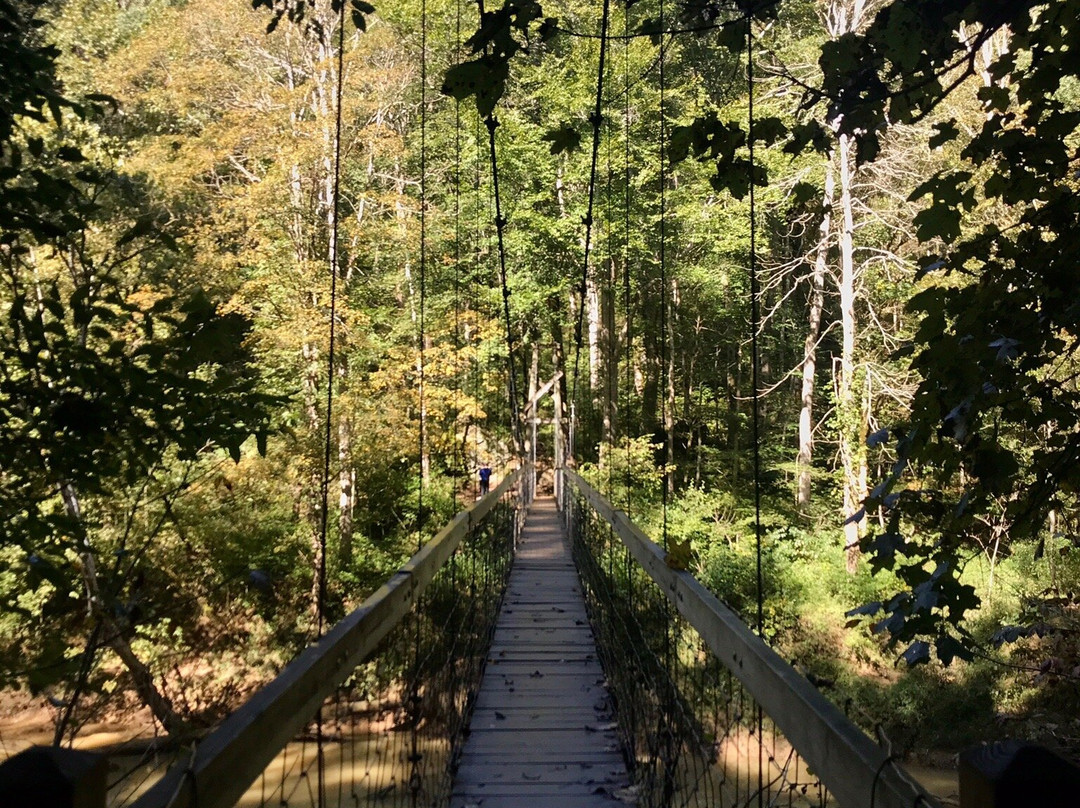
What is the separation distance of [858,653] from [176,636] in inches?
339

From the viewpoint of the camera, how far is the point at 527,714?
142 inches

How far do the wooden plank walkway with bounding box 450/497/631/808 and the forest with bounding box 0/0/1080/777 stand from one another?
834mm

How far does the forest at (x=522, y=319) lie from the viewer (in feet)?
6.81

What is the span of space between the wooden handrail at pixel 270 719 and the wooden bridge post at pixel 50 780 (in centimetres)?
15

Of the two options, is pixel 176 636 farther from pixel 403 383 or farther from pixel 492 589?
pixel 492 589

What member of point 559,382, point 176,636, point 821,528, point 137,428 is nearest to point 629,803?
point 137,428

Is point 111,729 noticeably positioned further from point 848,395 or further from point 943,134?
point 943,134

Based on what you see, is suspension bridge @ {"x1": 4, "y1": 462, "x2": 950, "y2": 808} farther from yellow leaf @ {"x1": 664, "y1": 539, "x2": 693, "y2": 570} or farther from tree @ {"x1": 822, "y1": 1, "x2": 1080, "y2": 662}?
tree @ {"x1": 822, "y1": 1, "x2": 1080, "y2": 662}

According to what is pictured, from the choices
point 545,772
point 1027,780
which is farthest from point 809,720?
point 545,772

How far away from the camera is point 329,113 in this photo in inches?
461

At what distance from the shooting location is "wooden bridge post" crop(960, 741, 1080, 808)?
675 millimetres

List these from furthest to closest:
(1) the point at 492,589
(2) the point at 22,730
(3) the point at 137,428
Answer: (2) the point at 22,730 → (1) the point at 492,589 → (3) the point at 137,428

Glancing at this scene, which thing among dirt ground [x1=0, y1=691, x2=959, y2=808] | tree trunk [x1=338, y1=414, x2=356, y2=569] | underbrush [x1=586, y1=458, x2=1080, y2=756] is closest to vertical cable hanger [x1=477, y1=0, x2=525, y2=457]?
tree trunk [x1=338, y1=414, x2=356, y2=569]

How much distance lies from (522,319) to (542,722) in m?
15.4
